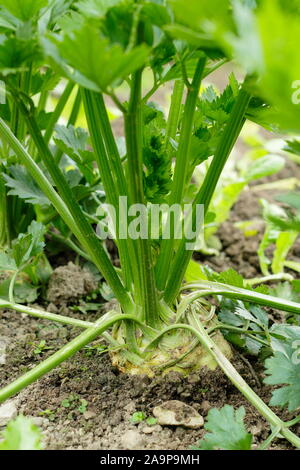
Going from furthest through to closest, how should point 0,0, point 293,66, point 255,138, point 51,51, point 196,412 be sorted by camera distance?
point 255,138 → point 196,412 → point 0,0 → point 51,51 → point 293,66

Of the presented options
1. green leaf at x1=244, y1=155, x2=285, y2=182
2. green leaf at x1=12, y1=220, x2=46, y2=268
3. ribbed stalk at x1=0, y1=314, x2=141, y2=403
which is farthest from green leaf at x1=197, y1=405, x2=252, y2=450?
green leaf at x1=244, y1=155, x2=285, y2=182

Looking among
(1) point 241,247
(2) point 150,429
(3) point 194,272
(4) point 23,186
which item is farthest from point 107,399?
(1) point 241,247

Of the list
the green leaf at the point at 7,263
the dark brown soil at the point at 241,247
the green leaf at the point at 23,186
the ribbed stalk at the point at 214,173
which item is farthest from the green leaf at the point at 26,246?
the dark brown soil at the point at 241,247

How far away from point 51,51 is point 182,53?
201mm

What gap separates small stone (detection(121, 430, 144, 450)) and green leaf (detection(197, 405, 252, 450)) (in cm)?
13

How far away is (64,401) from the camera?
1018 millimetres

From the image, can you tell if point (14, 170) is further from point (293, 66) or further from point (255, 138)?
point (255, 138)

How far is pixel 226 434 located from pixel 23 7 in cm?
66

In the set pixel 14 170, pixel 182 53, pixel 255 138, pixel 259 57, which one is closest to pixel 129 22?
pixel 182 53

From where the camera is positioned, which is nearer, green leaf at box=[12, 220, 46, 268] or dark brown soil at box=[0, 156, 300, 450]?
dark brown soil at box=[0, 156, 300, 450]

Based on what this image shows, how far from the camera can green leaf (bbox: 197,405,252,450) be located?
0.80 metres

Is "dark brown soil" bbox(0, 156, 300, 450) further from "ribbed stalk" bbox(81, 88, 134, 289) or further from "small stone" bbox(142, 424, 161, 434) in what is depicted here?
"ribbed stalk" bbox(81, 88, 134, 289)

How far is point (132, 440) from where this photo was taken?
913 mm

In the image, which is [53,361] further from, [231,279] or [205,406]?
[231,279]
